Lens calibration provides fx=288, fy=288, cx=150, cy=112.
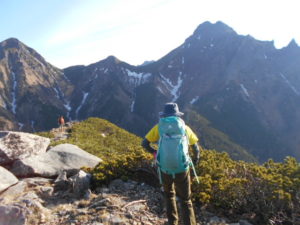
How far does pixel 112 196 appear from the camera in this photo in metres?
10.1

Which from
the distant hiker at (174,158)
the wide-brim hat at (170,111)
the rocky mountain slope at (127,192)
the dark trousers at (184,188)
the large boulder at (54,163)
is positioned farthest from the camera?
the large boulder at (54,163)

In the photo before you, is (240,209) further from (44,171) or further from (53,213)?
(44,171)

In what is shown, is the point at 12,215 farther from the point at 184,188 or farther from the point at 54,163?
the point at 184,188

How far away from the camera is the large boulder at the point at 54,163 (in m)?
12.3

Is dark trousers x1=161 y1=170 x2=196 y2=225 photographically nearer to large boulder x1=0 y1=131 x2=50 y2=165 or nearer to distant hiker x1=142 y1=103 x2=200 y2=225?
distant hiker x1=142 y1=103 x2=200 y2=225

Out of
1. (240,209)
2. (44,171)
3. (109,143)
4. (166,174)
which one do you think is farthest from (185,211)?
(109,143)

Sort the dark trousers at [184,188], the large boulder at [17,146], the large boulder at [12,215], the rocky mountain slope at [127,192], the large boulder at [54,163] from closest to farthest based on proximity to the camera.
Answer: the dark trousers at [184,188] < the large boulder at [12,215] < the rocky mountain slope at [127,192] < the large boulder at [54,163] < the large boulder at [17,146]

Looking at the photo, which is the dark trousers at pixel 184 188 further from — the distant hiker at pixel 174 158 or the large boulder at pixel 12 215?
the large boulder at pixel 12 215

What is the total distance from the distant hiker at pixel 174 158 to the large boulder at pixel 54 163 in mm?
5964

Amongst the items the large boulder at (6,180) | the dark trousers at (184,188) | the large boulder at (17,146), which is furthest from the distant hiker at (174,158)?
the large boulder at (17,146)

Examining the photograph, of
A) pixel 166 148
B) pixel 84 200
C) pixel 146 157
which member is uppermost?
pixel 166 148

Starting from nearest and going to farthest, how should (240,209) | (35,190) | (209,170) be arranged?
(240,209) → (35,190) → (209,170)

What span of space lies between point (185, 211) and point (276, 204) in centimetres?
371

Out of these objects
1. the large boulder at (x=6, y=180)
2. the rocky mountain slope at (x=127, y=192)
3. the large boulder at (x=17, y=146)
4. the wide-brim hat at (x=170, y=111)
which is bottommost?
the rocky mountain slope at (x=127, y=192)
